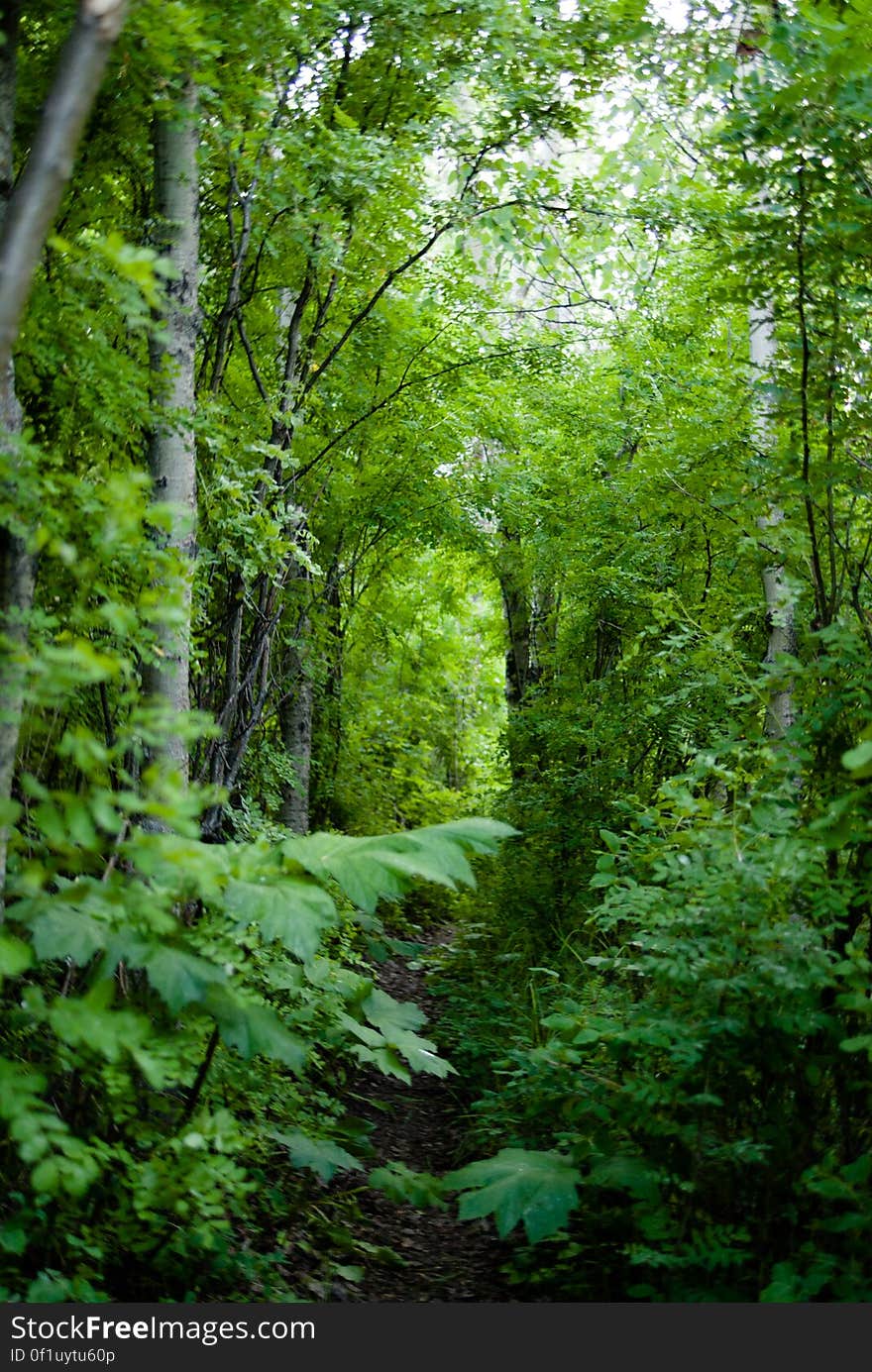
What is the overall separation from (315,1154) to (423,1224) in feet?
3.33

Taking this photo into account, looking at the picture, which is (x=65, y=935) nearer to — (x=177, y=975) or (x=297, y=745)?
(x=177, y=975)

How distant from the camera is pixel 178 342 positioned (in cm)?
439

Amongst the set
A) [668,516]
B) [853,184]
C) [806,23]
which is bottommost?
[668,516]

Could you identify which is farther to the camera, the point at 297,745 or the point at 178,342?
the point at 297,745

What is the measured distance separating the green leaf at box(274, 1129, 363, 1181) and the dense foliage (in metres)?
0.02

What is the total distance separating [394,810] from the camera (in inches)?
460

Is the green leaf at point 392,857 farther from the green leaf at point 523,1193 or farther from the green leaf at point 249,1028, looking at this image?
the green leaf at point 523,1193

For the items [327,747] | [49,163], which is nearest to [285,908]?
[49,163]

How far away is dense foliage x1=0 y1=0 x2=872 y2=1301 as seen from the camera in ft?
9.04

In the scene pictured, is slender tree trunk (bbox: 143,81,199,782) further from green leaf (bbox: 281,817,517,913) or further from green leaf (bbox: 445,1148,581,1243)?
green leaf (bbox: 445,1148,581,1243)

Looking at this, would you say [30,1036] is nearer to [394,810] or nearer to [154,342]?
[154,342]

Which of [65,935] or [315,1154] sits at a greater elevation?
[65,935]

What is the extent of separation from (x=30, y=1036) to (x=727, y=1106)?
2196 millimetres

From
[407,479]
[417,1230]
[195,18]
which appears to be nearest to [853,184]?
[195,18]
